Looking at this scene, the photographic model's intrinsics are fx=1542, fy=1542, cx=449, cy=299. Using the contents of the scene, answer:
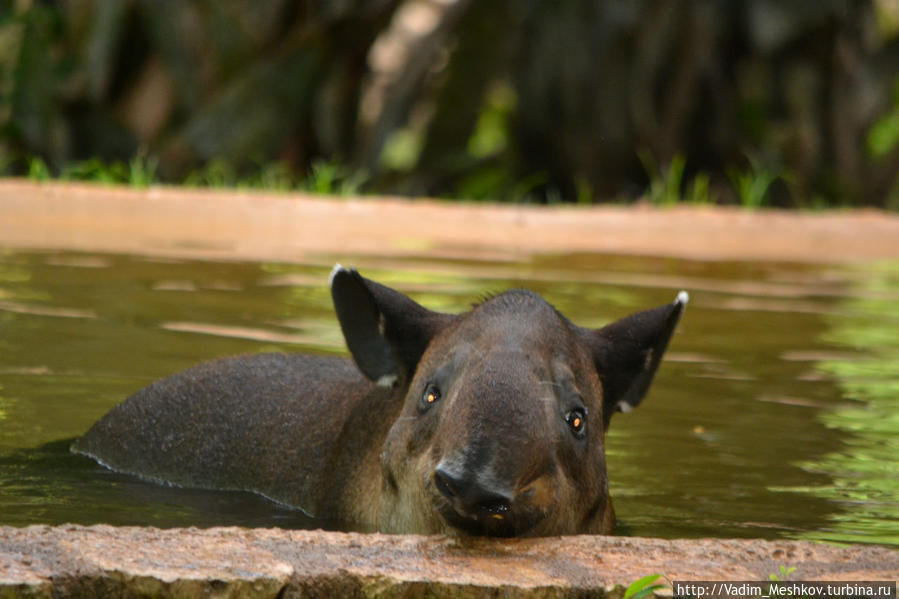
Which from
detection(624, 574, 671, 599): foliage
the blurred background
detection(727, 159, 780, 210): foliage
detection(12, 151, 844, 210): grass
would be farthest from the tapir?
detection(727, 159, 780, 210): foliage

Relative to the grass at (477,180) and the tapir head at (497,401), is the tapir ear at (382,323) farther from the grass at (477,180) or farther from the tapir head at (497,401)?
the grass at (477,180)

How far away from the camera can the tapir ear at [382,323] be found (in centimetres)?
521

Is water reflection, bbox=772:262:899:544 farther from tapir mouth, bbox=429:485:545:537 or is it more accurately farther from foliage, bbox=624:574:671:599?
foliage, bbox=624:574:671:599

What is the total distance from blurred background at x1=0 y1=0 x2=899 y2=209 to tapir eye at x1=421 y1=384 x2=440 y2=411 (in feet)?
47.8

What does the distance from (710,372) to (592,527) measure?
13.8ft

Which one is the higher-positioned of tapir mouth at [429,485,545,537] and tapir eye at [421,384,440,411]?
tapir eye at [421,384,440,411]

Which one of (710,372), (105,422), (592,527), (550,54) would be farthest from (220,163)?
(592,527)

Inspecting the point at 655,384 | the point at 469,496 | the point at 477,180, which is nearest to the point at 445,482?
the point at 469,496

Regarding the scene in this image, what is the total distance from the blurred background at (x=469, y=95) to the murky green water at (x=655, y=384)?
7.35 meters

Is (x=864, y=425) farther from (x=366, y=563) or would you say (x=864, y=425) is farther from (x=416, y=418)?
(x=366, y=563)

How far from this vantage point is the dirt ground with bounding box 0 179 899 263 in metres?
13.4

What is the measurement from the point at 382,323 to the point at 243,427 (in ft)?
4.06

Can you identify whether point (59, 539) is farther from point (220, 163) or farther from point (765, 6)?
point (765, 6)

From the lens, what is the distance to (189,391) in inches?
256
